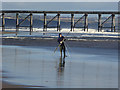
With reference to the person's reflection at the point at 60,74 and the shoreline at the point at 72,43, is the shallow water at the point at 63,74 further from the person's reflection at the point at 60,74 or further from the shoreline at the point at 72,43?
the shoreline at the point at 72,43

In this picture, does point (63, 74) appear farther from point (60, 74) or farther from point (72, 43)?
point (72, 43)

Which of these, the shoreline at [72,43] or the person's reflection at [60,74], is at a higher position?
the shoreline at [72,43]

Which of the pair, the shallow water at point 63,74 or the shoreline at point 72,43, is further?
the shoreline at point 72,43

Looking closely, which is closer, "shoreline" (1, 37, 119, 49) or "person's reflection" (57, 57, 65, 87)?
"person's reflection" (57, 57, 65, 87)

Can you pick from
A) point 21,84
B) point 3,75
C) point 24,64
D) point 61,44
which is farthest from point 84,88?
point 61,44

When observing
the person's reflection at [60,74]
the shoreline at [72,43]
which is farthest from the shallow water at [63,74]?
the shoreline at [72,43]

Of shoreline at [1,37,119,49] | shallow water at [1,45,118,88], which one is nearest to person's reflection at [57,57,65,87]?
shallow water at [1,45,118,88]

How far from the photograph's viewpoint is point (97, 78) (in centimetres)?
1221

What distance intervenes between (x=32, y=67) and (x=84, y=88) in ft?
15.3

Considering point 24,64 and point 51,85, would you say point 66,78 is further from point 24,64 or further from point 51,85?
point 24,64

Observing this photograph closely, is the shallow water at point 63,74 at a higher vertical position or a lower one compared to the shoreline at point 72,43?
lower

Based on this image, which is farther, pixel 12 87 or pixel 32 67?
pixel 32 67

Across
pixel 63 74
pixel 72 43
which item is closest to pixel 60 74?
pixel 63 74

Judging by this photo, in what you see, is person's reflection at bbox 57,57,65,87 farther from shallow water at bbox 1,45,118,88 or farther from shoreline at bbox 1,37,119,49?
shoreline at bbox 1,37,119,49
